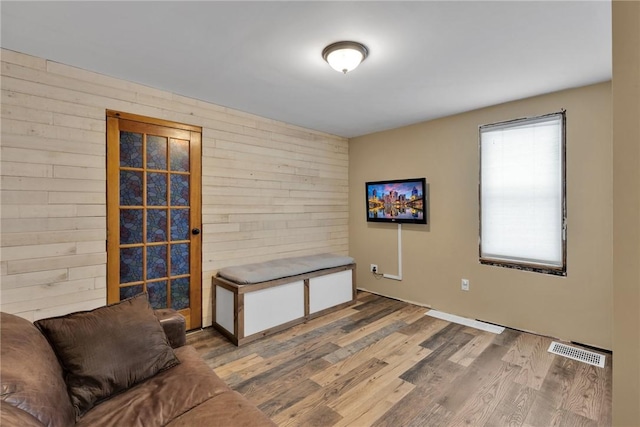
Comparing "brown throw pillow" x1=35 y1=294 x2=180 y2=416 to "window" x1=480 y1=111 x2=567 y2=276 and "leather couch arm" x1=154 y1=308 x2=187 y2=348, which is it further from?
"window" x1=480 y1=111 x2=567 y2=276

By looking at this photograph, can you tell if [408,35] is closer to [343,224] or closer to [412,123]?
[412,123]

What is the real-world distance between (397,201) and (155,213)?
298 cm

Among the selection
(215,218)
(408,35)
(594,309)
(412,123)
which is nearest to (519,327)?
(594,309)

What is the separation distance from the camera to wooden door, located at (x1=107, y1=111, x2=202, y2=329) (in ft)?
8.82

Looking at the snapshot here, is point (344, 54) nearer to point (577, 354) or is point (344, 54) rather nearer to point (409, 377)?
point (409, 377)

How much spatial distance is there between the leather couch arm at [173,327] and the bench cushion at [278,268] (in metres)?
1.03

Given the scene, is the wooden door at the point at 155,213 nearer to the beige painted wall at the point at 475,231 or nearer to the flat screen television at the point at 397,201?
the flat screen television at the point at 397,201

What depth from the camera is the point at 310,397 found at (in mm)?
2131

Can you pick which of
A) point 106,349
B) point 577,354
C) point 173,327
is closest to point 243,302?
point 173,327

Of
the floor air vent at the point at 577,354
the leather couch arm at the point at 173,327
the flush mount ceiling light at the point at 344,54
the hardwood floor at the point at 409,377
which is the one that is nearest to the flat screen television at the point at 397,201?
the hardwood floor at the point at 409,377

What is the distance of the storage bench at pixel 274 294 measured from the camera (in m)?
2.98

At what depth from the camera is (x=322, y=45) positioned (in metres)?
2.12

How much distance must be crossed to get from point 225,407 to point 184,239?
7.04 feet

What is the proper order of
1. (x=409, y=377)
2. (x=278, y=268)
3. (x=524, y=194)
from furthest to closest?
(x=278, y=268) → (x=524, y=194) → (x=409, y=377)
